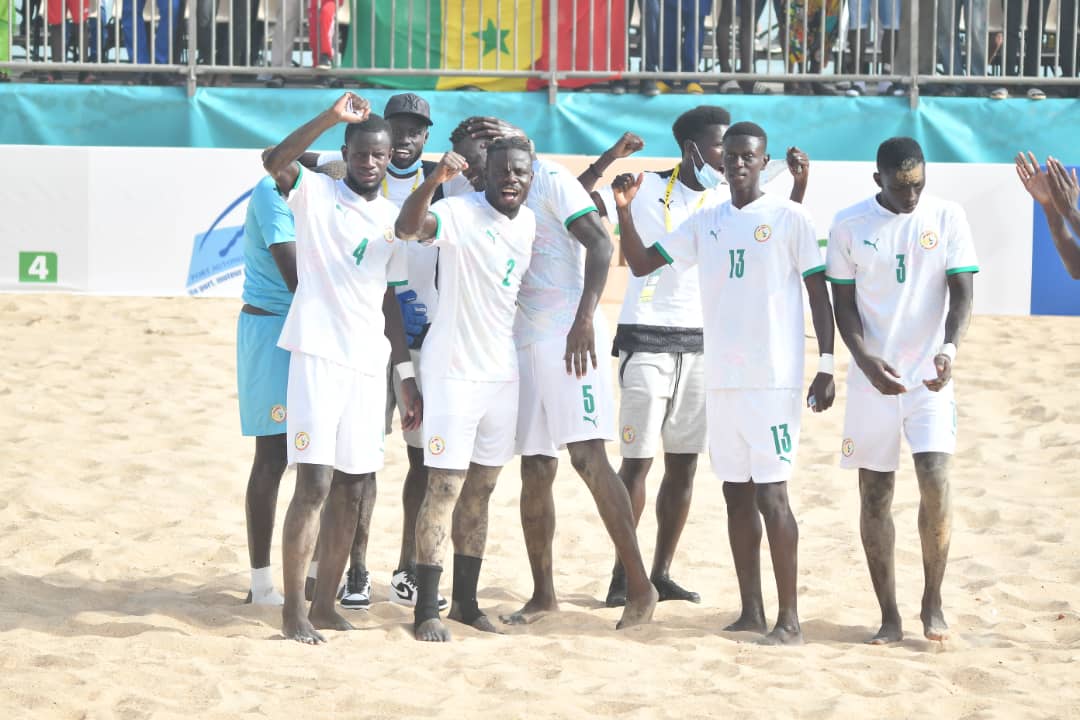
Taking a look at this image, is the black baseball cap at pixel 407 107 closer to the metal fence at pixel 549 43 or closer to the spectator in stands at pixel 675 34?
the metal fence at pixel 549 43

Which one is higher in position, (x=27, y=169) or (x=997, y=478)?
(x=27, y=169)

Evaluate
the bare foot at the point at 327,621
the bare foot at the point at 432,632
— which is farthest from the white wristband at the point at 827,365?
the bare foot at the point at 327,621

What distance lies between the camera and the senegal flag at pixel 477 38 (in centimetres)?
1186

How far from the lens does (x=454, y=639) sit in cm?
564

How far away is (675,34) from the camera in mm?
11875

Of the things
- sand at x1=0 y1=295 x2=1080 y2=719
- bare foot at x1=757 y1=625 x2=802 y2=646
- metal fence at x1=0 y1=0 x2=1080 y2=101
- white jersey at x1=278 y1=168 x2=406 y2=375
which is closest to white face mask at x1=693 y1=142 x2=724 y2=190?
white jersey at x1=278 y1=168 x2=406 y2=375

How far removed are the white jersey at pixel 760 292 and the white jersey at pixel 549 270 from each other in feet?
1.82

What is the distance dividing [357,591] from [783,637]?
1791 millimetres

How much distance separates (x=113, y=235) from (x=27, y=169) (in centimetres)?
78

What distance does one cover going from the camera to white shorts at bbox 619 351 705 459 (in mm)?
6352

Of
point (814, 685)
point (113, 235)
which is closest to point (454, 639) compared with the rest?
point (814, 685)

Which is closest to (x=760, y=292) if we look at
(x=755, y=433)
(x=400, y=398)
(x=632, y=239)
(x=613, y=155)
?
(x=755, y=433)

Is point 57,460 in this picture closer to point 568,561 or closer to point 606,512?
point 568,561

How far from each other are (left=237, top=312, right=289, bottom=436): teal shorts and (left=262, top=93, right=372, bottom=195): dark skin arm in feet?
2.87
